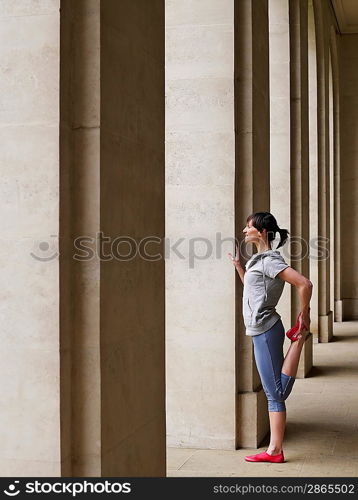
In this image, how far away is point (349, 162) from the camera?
21562mm

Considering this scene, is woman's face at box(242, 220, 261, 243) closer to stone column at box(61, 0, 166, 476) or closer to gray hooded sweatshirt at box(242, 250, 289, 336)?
gray hooded sweatshirt at box(242, 250, 289, 336)

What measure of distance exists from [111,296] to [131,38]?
146 centimetres

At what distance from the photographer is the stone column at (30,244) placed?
3.74 meters

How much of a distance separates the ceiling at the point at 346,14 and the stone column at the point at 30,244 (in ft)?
52.6

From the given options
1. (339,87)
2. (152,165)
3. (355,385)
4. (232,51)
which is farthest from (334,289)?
(152,165)

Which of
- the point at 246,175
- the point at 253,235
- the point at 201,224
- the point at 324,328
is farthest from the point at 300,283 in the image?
the point at 324,328

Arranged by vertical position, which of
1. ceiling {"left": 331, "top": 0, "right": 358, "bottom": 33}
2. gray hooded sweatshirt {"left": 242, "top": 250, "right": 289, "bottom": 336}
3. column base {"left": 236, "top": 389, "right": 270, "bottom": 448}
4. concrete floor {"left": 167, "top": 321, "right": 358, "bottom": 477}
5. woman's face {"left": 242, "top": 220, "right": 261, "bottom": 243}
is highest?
ceiling {"left": 331, "top": 0, "right": 358, "bottom": 33}

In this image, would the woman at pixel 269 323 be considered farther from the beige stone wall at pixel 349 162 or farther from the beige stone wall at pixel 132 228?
the beige stone wall at pixel 349 162

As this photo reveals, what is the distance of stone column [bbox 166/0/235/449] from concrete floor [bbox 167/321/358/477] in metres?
0.41

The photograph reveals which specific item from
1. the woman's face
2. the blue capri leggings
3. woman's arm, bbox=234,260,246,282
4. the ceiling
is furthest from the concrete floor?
the ceiling

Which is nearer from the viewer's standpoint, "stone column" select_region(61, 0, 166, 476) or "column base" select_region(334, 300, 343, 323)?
"stone column" select_region(61, 0, 166, 476)

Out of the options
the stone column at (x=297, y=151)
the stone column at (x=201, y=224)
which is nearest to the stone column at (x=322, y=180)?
the stone column at (x=297, y=151)

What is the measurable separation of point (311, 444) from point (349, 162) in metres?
15.3

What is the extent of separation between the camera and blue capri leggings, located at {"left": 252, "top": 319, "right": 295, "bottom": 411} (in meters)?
6.34
